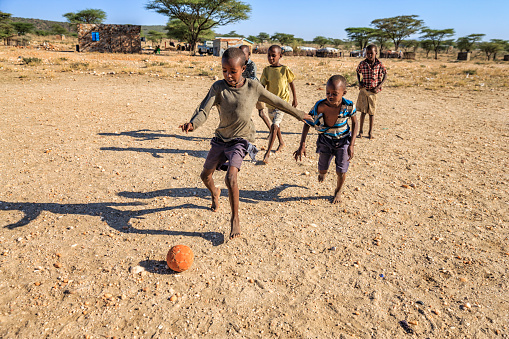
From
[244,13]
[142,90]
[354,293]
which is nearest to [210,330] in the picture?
[354,293]

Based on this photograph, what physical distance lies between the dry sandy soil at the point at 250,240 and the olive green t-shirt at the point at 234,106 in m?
1.03

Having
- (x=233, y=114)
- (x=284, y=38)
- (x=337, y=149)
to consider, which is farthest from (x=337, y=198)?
(x=284, y=38)

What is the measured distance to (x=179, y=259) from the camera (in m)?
2.99

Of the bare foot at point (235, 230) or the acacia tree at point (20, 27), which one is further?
the acacia tree at point (20, 27)

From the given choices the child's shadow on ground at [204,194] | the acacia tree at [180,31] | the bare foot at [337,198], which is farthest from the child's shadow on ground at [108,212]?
the acacia tree at [180,31]

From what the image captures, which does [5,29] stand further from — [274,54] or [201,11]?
[274,54]

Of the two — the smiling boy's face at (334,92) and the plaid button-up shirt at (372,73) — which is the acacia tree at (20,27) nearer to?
the plaid button-up shirt at (372,73)

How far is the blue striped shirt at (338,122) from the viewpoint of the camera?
4055mm

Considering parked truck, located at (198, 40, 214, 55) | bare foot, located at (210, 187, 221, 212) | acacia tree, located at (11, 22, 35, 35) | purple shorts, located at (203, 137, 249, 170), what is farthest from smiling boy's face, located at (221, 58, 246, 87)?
acacia tree, located at (11, 22, 35, 35)

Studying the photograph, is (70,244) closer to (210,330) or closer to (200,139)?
(210,330)

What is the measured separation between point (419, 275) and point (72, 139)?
597 cm

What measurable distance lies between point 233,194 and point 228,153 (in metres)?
0.41

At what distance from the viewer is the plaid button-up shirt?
6.98m

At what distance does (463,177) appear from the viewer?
537cm
